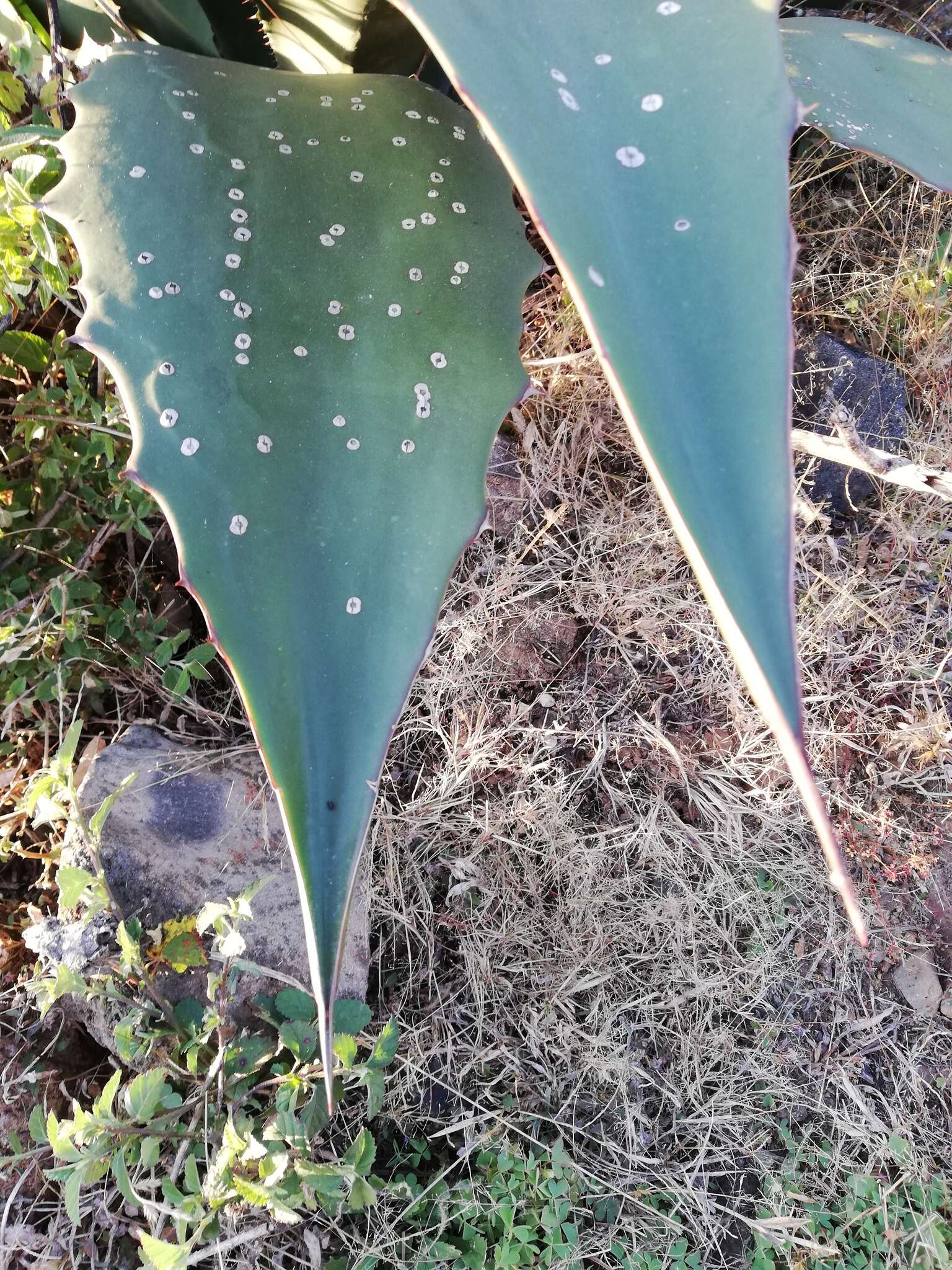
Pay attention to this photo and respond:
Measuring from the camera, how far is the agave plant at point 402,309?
1.31ft

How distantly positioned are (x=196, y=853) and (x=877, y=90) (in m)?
1.06

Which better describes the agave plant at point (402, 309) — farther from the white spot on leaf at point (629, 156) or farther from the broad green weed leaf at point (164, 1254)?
the broad green weed leaf at point (164, 1254)

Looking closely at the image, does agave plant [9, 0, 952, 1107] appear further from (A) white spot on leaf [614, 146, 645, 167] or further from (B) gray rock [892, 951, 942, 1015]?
(B) gray rock [892, 951, 942, 1015]

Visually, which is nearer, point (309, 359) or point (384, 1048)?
point (309, 359)

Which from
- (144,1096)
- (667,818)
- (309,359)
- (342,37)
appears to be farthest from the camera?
(667,818)

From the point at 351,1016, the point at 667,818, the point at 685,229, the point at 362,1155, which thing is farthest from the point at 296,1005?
the point at 685,229

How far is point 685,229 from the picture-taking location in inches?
17.9

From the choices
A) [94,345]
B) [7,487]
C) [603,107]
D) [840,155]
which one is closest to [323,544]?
[94,345]

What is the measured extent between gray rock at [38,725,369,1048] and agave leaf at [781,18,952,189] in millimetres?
891

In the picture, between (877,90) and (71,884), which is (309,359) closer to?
(71,884)

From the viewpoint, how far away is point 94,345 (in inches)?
20.7

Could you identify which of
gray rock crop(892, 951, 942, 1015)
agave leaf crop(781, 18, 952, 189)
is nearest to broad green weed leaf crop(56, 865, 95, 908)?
agave leaf crop(781, 18, 952, 189)

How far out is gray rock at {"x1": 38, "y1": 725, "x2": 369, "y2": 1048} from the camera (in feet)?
3.03

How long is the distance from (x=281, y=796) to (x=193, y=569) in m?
0.15
